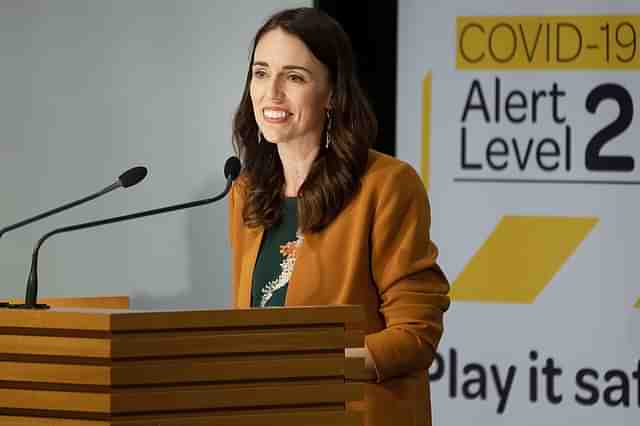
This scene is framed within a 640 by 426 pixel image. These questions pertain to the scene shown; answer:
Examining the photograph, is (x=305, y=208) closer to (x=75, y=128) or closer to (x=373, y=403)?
(x=373, y=403)

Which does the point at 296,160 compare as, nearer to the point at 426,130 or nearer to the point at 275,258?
the point at 275,258

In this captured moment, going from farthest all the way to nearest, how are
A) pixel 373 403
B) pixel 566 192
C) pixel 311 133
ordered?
1. pixel 566 192
2. pixel 311 133
3. pixel 373 403

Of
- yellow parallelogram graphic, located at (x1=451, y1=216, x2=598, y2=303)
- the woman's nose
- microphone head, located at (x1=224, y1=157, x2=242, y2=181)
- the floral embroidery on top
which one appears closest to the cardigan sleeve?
the floral embroidery on top

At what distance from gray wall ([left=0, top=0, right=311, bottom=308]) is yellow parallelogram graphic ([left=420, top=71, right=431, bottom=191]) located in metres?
0.52

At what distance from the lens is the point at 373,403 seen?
2.62 metres

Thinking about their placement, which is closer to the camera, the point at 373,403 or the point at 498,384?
the point at 373,403

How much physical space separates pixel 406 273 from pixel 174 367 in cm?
80

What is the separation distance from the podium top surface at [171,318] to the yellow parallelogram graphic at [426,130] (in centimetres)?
240

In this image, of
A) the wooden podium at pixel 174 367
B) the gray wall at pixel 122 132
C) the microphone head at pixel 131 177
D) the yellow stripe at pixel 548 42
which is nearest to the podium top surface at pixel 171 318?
the wooden podium at pixel 174 367

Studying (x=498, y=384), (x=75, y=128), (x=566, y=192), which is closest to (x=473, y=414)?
(x=498, y=384)

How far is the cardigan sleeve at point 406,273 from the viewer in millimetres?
2633

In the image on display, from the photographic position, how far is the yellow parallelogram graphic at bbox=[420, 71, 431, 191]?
4.49 meters

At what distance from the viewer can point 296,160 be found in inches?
113

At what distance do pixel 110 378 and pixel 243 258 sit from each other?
36.9 inches
